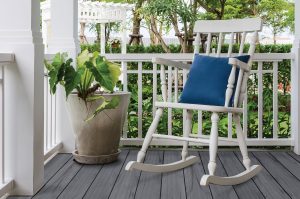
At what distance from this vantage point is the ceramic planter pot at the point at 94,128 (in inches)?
115

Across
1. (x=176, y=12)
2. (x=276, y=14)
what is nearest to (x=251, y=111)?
(x=176, y=12)

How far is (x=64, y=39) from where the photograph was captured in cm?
332

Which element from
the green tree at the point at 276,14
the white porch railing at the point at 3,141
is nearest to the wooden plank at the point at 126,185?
the white porch railing at the point at 3,141

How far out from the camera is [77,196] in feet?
7.32

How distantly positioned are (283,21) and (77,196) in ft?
23.7

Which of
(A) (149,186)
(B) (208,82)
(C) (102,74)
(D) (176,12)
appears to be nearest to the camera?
(A) (149,186)

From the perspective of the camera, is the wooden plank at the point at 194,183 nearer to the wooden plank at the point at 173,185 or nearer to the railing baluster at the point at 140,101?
the wooden plank at the point at 173,185

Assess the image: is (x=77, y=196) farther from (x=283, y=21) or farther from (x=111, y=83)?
(x=283, y=21)

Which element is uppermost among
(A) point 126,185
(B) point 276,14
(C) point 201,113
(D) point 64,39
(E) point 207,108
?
(B) point 276,14

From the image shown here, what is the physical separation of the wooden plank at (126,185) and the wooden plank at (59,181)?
29 cm

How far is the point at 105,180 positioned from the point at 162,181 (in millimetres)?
329

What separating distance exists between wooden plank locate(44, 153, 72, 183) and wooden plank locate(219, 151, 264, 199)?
1080 millimetres

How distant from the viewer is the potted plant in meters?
2.85

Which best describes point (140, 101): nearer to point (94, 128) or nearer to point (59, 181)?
point (94, 128)
